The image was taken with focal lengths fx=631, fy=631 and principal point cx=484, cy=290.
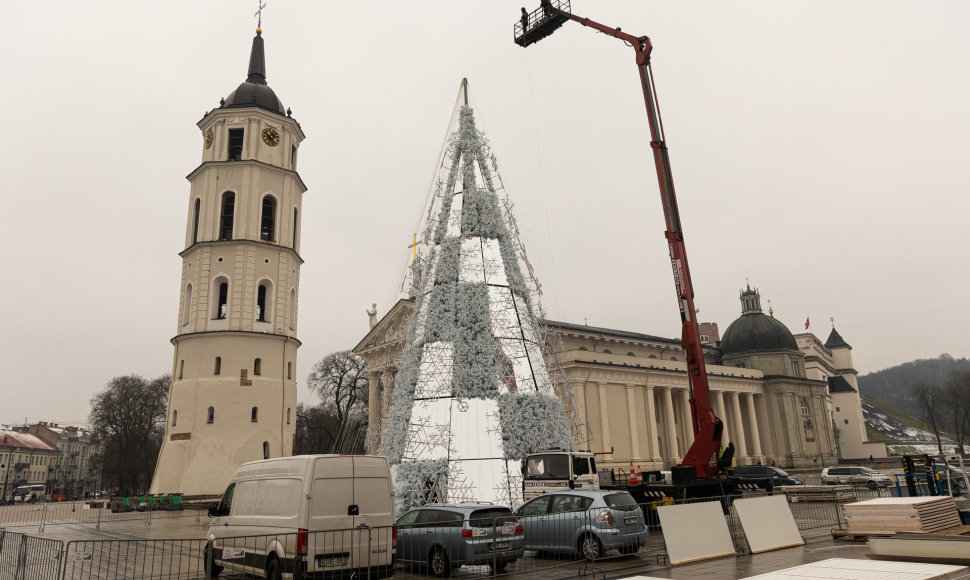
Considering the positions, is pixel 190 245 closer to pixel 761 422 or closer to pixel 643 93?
pixel 643 93

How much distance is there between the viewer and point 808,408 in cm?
7050

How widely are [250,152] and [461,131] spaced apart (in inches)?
1088

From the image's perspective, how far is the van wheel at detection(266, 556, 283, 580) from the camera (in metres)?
10.5

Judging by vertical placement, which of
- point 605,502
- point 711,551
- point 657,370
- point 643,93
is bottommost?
point 711,551

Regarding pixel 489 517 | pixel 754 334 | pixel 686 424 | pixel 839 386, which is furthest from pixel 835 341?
pixel 489 517

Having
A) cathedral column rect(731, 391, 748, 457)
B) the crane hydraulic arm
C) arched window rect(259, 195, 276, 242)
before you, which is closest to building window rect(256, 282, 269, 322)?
arched window rect(259, 195, 276, 242)

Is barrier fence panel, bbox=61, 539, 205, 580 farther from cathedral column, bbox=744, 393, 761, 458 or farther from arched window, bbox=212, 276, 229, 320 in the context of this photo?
cathedral column, bbox=744, 393, 761, 458

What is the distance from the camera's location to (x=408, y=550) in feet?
41.5

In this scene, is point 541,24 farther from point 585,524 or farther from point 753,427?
point 753,427

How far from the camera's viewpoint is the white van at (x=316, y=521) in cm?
1033

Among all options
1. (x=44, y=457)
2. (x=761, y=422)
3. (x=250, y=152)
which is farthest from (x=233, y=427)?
(x=44, y=457)

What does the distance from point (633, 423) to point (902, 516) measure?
38166 mm

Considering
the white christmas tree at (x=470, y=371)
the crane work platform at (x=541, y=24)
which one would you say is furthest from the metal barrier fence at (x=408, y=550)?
the crane work platform at (x=541, y=24)

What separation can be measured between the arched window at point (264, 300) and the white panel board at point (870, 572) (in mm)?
37027
